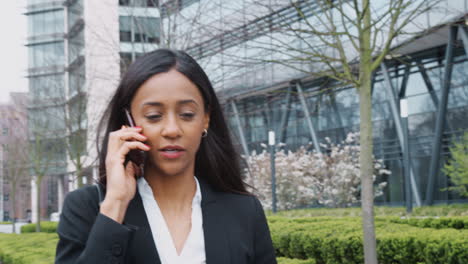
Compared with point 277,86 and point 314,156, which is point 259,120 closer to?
point 277,86

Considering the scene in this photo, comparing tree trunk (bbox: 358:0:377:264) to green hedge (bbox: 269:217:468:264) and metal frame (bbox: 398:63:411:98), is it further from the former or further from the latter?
metal frame (bbox: 398:63:411:98)

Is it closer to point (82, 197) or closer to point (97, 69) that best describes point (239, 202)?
point (82, 197)

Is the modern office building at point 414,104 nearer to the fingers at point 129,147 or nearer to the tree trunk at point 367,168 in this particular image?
the tree trunk at point 367,168

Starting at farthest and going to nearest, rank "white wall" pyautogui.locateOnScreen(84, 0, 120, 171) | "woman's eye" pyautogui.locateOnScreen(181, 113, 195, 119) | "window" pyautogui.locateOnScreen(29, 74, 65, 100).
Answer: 1. "window" pyautogui.locateOnScreen(29, 74, 65, 100)
2. "white wall" pyautogui.locateOnScreen(84, 0, 120, 171)
3. "woman's eye" pyautogui.locateOnScreen(181, 113, 195, 119)

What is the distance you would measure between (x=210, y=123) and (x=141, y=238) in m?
0.63

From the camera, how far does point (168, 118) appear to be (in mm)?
1964

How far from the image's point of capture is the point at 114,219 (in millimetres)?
1793

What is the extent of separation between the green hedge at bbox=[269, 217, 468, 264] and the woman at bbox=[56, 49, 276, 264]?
6.03 m

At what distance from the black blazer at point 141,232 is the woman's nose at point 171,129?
27 cm

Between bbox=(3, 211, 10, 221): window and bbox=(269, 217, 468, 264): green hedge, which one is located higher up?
bbox=(269, 217, 468, 264): green hedge

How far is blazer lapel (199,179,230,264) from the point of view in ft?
6.60

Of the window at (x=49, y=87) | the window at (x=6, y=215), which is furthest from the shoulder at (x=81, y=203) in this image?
the window at (x=6, y=215)

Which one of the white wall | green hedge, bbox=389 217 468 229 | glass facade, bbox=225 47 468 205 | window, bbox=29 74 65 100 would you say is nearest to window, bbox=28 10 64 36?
glass facade, bbox=225 47 468 205

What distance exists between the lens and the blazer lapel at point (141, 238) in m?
1.91
